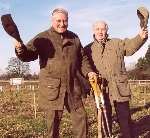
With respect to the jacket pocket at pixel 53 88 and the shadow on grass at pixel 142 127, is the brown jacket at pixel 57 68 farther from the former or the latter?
the shadow on grass at pixel 142 127

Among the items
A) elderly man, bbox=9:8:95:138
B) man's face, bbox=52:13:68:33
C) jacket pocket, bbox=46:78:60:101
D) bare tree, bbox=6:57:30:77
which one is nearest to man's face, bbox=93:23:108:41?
elderly man, bbox=9:8:95:138

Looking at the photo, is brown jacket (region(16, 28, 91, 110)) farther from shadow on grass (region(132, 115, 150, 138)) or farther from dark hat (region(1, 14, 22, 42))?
shadow on grass (region(132, 115, 150, 138))

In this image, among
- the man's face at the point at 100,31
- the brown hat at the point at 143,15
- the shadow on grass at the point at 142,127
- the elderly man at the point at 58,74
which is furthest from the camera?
the shadow on grass at the point at 142,127

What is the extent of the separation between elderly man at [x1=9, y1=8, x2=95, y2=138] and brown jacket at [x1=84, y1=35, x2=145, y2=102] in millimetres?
1171

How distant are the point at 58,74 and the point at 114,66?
1.52m

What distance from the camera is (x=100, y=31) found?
8.93 metres

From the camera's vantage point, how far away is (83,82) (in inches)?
314

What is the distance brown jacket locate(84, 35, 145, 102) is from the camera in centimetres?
907

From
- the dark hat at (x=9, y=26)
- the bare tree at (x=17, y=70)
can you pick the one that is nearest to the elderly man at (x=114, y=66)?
the dark hat at (x=9, y=26)

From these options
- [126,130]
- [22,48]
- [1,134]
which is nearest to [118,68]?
[126,130]

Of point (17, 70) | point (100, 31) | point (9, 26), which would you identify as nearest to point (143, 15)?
point (100, 31)

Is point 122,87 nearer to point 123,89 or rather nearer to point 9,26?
point 123,89

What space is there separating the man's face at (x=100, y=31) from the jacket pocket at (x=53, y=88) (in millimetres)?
1487

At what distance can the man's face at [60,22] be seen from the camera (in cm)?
770
